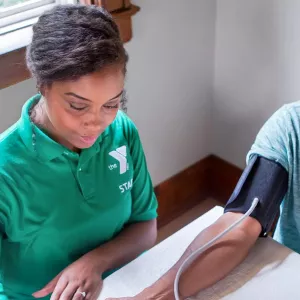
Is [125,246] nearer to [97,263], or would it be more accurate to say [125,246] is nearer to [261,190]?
[97,263]

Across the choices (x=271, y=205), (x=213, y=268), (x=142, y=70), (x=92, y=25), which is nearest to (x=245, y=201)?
(x=271, y=205)

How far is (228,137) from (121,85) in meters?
1.11

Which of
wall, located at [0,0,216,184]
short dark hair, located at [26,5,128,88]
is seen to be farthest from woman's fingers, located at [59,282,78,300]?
wall, located at [0,0,216,184]

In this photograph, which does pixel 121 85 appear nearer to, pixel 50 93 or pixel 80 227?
pixel 50 93

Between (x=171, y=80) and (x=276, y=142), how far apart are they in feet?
2.56

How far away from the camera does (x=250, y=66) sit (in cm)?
182

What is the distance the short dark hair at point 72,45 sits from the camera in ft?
2.97

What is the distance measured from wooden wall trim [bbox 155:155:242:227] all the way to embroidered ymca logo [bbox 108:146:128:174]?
831 mm

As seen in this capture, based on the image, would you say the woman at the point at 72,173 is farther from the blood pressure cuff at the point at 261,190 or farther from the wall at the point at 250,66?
the wall at the point at 250,66

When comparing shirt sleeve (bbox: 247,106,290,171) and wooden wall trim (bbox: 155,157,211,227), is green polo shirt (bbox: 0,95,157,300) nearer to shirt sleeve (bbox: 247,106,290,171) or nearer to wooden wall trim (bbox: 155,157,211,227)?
shirt sleeve (bbox: 247,106,290,171)

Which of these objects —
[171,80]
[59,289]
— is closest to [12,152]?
[59,289]

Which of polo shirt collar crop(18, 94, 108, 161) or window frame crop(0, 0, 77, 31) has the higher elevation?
window frame crop(0, 0, 77, 31)

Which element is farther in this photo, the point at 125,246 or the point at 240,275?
the point at 125,246

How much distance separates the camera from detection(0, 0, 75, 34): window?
4.69 ft
